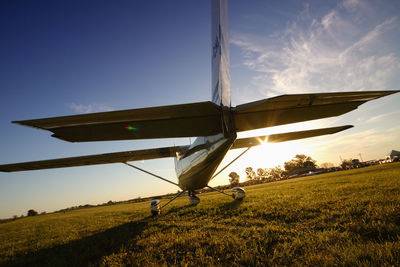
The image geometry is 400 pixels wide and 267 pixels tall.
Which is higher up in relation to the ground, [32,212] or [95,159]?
[95,159]

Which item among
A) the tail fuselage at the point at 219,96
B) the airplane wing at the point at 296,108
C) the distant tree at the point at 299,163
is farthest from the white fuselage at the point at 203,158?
the distant tree at the point at 299,163

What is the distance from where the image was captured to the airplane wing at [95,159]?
17.1 feet

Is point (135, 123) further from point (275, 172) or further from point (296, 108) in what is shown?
point (275, 172)

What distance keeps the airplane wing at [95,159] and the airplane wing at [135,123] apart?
14.0 feet

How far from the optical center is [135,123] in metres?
2.30

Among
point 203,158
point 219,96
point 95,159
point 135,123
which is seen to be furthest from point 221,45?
point 95,159

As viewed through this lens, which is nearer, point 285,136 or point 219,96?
point 219,96

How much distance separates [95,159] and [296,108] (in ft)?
21.4

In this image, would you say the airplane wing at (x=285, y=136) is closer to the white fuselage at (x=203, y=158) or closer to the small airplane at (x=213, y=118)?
the white fuselage at (x=203, y=158)

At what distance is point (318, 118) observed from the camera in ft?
10.3

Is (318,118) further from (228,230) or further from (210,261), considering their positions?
(210,261)

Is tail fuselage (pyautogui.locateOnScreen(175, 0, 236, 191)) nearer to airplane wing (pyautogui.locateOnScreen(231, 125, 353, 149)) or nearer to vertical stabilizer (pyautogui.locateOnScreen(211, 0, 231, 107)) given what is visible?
vertical stabilizer (pyautogui.locateOnScreen(211, 0, 231, 107))

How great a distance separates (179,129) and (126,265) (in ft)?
6.55

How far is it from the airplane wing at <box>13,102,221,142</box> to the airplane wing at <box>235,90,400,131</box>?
612mm
